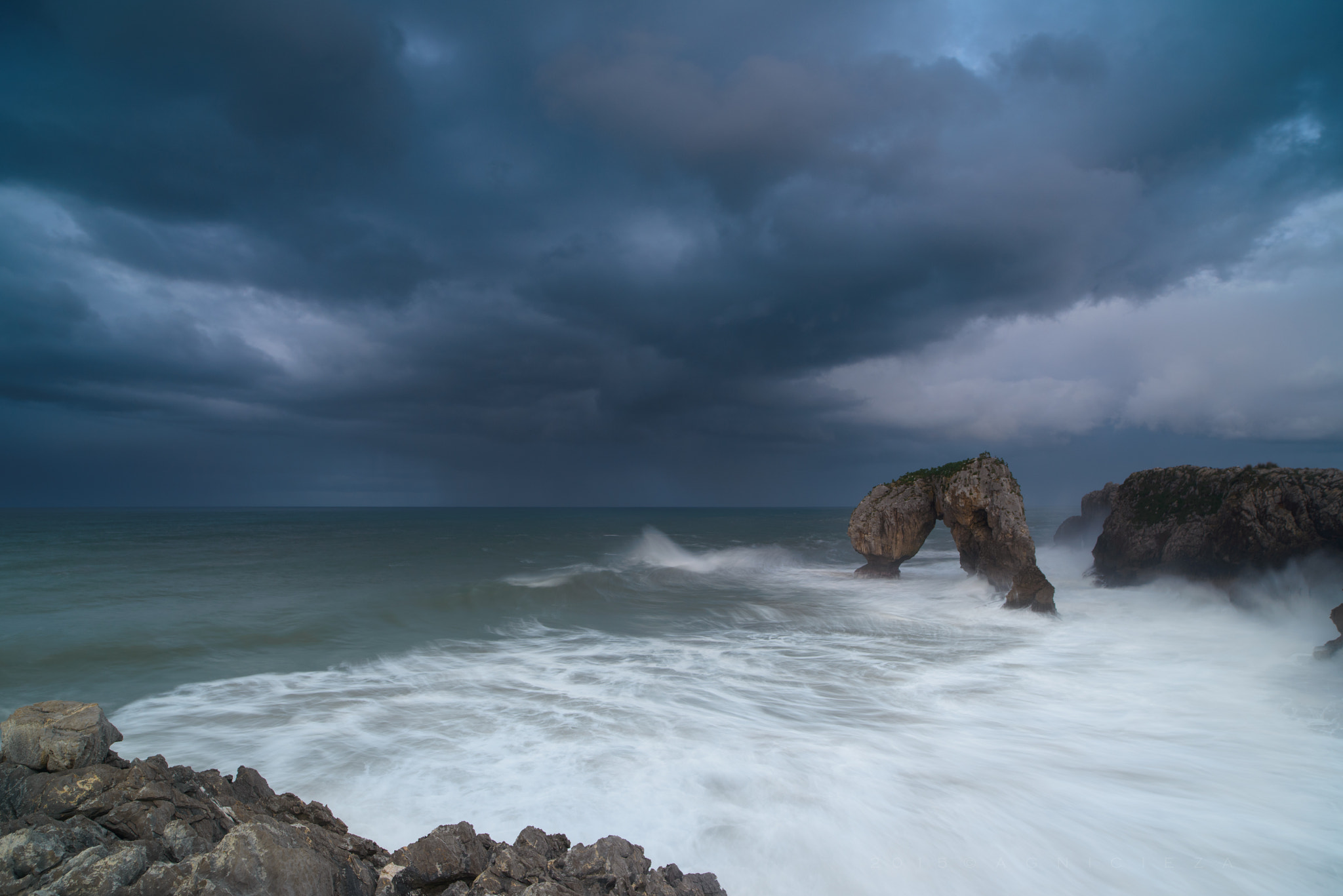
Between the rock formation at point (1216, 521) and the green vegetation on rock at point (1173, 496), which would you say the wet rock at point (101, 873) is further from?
the green vegetation on rock at point (1173, 496)

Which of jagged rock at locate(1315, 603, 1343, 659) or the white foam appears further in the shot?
jagged rock at locate(1315, 603, 1343, 659)

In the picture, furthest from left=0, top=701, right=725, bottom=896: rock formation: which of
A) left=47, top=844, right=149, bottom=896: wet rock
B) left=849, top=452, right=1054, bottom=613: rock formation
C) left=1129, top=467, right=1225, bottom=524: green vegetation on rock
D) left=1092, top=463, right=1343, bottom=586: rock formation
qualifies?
left=1129, top=467, right=1225, bottom=524: green vegetation on rock

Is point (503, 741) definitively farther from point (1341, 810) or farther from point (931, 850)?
point (1341, 810)

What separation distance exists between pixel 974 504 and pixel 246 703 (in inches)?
738

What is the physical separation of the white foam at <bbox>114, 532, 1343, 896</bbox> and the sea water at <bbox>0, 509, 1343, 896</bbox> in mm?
38

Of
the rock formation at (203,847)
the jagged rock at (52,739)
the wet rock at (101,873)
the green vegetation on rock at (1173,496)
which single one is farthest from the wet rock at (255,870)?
the green vegetation on rock at (1173,496)

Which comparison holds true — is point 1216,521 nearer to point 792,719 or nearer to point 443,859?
point 792,719

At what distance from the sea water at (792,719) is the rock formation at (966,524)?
41.8 inches

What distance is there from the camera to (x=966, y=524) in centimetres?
1905

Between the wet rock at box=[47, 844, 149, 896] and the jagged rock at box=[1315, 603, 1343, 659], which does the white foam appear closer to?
the jagged rock at box=[1315, 603, 1343, 659]

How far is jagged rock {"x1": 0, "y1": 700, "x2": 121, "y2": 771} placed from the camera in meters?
4.11

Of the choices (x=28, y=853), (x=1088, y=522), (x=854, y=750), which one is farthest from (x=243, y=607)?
(x=1088, y=522)

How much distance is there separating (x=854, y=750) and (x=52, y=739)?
7.39 metres

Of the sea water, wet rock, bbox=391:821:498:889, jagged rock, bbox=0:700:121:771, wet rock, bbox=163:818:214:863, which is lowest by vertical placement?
the sea water
